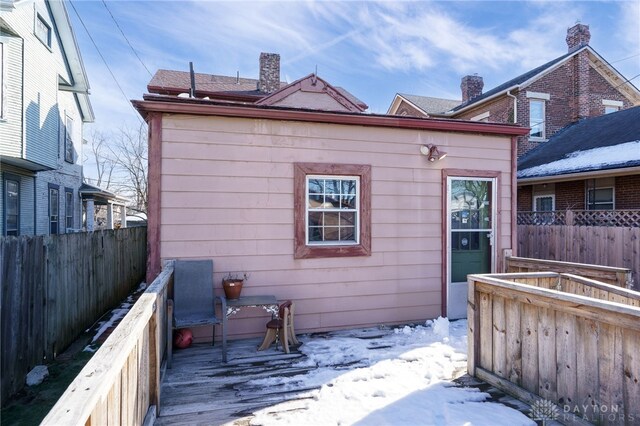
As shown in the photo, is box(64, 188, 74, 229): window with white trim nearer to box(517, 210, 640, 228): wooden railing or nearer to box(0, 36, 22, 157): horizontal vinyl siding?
box(0, 36, 22, 157): horizontal vinyl siding

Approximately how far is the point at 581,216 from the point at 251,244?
9.58m

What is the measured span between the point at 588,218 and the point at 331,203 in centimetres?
835

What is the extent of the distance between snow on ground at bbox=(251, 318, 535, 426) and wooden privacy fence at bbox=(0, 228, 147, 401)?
2.41 metres

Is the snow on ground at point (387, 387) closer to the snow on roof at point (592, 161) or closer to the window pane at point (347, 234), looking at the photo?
the window pane at point (347, 234)

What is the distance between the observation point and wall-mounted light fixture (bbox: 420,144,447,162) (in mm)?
5285

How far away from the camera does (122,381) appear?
5.88ft

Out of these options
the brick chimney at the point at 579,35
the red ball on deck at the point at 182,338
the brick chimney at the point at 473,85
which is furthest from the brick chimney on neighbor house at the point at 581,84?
the red ball on deck at the point at 182,338

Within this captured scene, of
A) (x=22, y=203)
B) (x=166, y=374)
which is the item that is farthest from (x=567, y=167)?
(x=22, y=203)

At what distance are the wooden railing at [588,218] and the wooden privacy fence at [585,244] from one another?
0.98 metres

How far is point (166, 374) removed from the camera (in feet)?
11.7

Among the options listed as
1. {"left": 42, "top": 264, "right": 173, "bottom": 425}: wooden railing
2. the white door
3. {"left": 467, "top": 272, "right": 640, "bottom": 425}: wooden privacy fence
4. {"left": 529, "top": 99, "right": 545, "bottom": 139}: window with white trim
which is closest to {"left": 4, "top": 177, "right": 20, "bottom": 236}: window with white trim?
{"left": 42, "top": 264, "right": 173, "bottom": 425}: wooden railing

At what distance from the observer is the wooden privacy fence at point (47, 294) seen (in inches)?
137

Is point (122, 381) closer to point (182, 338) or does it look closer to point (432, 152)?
point (182, 338)

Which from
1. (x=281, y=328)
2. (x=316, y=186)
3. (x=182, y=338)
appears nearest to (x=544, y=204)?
(x=316, y=186)
